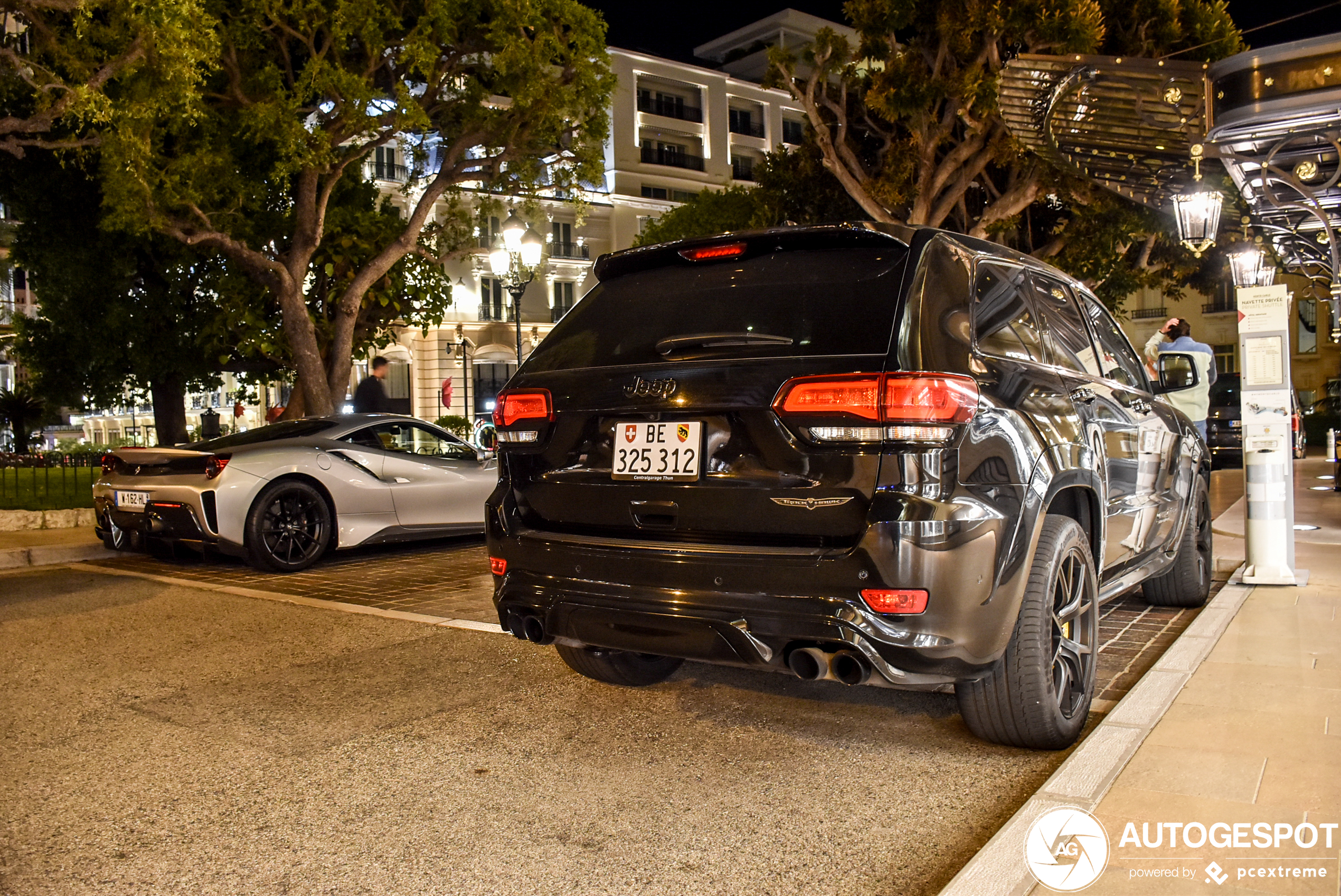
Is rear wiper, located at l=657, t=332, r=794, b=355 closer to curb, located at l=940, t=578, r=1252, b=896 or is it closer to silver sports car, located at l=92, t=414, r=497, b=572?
curb, located at l=940, t=578, r=1252, b=896

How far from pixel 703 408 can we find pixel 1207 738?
1.98 m

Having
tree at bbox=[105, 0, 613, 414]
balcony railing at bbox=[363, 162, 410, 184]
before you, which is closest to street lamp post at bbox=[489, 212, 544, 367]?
tree at bbox=[105, 0, 613, 414]

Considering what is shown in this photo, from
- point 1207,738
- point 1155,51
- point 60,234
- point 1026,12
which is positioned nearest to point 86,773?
point 1207,738

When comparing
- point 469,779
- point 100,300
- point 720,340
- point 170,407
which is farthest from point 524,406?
point 170,407

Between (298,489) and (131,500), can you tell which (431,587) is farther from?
(131,500)

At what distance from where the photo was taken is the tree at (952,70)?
18.1 metres

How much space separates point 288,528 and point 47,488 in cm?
789

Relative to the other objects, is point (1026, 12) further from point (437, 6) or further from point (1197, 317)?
point (1197, 317)

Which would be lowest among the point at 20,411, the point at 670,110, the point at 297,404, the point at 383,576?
the point at 383,576

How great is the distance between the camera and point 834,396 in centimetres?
332

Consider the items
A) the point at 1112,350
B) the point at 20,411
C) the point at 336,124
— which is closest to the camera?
the point at 1112,350

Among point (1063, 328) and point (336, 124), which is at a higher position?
point (336, 124)

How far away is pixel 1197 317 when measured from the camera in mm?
55656

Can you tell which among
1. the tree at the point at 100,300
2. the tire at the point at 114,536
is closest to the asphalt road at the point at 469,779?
the tire at the point at 114,536
